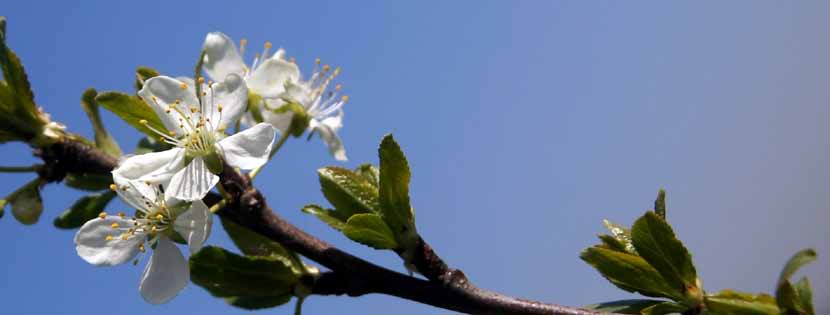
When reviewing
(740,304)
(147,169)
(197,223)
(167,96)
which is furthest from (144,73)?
(740,304)

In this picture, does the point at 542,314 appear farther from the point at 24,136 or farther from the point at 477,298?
the point at 24,136

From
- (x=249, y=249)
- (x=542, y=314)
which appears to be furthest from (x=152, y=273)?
(x=542, y=314)

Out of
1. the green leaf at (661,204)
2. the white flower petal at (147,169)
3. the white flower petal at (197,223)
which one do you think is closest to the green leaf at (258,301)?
the white flower petal at (197,223)

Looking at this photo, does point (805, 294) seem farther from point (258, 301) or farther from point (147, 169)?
point (147, 169)

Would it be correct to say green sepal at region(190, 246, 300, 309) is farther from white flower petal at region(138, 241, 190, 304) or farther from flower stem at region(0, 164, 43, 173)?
flower stem at region(0, 164, 43, 173)

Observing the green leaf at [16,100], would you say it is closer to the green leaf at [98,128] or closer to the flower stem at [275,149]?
the green leaf at [98,128]

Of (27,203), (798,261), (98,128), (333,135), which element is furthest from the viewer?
(333,135)

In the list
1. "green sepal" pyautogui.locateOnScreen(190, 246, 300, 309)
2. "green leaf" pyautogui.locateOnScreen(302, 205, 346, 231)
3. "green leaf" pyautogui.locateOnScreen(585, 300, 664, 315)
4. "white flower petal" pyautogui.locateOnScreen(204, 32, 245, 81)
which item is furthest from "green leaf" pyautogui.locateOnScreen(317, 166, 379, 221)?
"white flower petal" pyautogui.locateOnScreen(204, 32, 245, 81)
